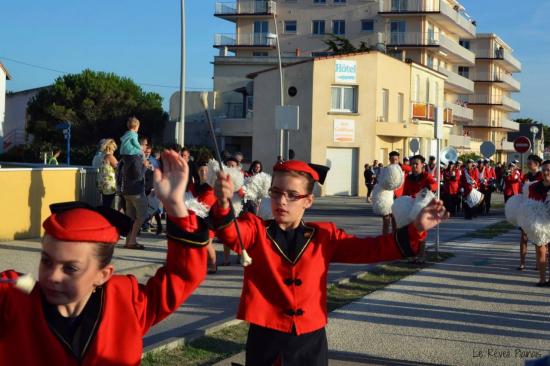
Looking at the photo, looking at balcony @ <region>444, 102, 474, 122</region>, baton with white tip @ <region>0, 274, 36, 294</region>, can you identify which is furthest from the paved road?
balcony @ <region>444, 102, 474, 122</region>

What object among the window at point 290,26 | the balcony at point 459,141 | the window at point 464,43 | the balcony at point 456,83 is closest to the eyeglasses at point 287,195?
the balcony at point 459,141

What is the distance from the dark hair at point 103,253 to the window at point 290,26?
6348cm

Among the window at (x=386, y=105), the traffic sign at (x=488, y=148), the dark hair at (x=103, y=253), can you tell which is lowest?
the dark hair at (x=103, y=253)

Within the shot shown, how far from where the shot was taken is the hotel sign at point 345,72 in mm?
40312

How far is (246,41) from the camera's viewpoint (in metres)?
67.4

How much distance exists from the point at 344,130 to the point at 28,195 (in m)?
28.1

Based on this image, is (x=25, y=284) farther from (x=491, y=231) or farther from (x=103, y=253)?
(x=491, y=231)

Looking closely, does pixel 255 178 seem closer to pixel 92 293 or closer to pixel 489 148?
pixel 92 293

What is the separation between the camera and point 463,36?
74.2m

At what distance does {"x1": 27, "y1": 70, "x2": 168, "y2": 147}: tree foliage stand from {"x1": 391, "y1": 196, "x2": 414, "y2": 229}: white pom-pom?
4671 cm

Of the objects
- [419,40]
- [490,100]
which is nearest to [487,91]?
[490,100]

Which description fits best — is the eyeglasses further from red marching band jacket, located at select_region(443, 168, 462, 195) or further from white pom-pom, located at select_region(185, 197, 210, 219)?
red marching band jacket, located at select_region(443, 168, 462, 195)

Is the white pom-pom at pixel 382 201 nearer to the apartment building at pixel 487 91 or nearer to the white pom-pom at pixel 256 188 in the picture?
the white pom-pom at pixel 256 188

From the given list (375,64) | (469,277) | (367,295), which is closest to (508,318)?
(367,295)
